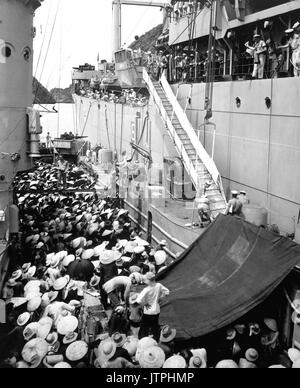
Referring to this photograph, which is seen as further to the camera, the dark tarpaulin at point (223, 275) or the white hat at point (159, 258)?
the white hat at point (159, 258)

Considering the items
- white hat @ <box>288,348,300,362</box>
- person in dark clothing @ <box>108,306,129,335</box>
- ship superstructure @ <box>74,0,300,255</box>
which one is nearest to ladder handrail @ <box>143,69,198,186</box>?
ship superstructure @ <box>74,0,300,255</box>

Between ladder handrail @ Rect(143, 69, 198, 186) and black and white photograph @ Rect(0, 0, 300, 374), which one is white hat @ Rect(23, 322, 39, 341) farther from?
ladder handrail @ Rect(143, 69, 198, 186)

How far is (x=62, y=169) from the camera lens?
2755 centimetres

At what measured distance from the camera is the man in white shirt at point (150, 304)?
8680 mm

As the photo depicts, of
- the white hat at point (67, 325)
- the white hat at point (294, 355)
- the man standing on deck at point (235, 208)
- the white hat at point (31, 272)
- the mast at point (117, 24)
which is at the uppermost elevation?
the mast at point (117, 24)

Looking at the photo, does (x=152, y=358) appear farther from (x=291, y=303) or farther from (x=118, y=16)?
(x=118, y=16)

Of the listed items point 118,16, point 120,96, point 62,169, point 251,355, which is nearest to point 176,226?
point 251,355

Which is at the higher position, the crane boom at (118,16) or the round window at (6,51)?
the crane boom at (118,16)

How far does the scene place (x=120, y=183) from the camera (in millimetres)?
23219

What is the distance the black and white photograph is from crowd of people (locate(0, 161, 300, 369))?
0.10 ft

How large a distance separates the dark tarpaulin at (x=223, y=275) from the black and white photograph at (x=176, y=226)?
0.10ft

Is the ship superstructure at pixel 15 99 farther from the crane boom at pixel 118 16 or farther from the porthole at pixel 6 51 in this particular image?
the crane boom at pixel 118 16

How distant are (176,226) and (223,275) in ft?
14.6

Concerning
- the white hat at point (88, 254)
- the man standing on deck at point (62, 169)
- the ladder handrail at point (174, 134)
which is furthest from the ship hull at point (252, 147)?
the man standing on deck at point (62, 169)
